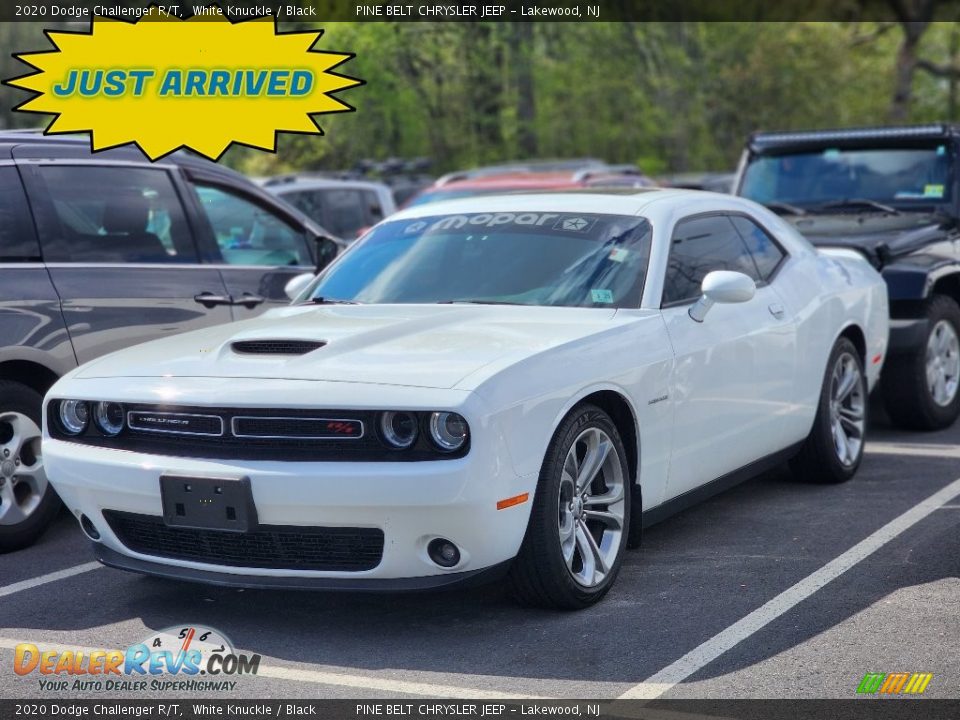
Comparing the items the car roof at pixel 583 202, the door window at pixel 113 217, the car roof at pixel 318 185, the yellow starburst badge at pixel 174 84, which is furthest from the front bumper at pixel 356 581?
the car roof at pixel 318 185

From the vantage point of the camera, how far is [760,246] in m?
6.70

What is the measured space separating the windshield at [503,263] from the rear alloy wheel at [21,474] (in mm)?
1417

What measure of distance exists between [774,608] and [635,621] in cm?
52

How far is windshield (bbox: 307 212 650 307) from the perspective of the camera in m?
5.58

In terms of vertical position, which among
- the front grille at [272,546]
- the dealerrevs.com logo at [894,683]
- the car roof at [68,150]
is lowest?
the dealerrevs.com logo at [894,683]

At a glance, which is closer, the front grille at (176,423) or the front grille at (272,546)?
the front grille at (272,546)

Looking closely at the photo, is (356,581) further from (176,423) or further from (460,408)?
(176,423)

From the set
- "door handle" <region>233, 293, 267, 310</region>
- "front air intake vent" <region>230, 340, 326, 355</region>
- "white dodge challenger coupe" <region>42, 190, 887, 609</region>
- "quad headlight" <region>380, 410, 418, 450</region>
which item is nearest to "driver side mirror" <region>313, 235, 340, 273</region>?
"door handle" <region>233, 293, 267, 310</region>

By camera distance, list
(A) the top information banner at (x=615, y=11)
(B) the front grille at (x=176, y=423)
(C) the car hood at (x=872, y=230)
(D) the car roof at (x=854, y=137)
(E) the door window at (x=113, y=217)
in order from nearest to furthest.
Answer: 1. (B) the front grille at (x=176, y=423)
2. (E) the door window at (x=113, y=217)
3. (C) the car hood at (x=872, y=230)
4. (D) the car roof at (x=854, y=137)
5. (A) the top information banner at (x=615, y=11)

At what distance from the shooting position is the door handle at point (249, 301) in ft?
24.0

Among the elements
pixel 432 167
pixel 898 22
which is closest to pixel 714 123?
pixel 898 22

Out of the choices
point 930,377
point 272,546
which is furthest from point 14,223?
point 930,377

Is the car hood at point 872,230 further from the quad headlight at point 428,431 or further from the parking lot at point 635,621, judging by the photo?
the quad headlight at point 428,431

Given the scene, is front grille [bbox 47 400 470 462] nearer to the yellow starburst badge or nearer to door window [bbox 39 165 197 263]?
door window [bbox 39 165 197 263]
